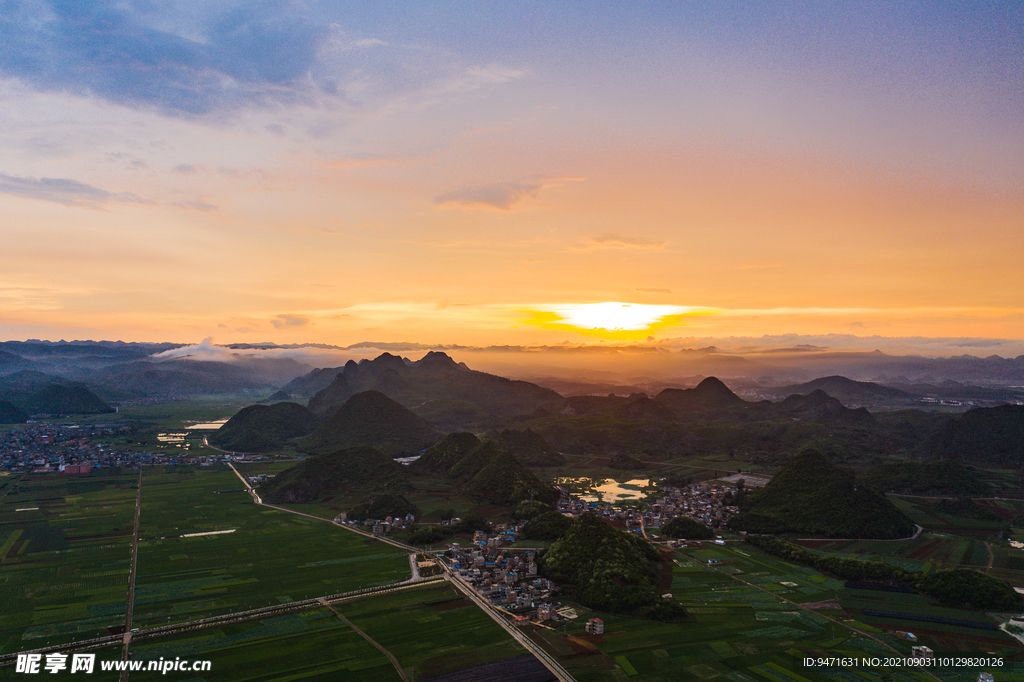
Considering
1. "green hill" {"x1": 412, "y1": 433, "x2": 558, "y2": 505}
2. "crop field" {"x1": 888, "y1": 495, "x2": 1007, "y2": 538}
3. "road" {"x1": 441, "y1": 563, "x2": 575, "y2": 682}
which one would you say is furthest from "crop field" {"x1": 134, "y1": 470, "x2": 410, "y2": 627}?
"crop field" {"x1": 888, "y1": 495, "x2": 1007, "y2": 538}

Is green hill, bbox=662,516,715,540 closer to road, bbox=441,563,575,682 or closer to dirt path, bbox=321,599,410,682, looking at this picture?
road, bbox=441,563,575,682

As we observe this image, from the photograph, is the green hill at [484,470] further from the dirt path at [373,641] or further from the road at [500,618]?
the dirt path at [373,641]

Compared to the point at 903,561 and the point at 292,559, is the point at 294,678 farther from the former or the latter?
the point at 903,561

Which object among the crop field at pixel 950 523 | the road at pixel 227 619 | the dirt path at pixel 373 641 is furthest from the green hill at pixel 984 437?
the dirt path at pixel 373 641

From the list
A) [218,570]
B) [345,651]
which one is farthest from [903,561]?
[218,570]

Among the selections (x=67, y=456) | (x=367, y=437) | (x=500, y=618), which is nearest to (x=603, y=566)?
(x=500, y=618)

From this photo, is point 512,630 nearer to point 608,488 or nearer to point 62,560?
point 62,560
